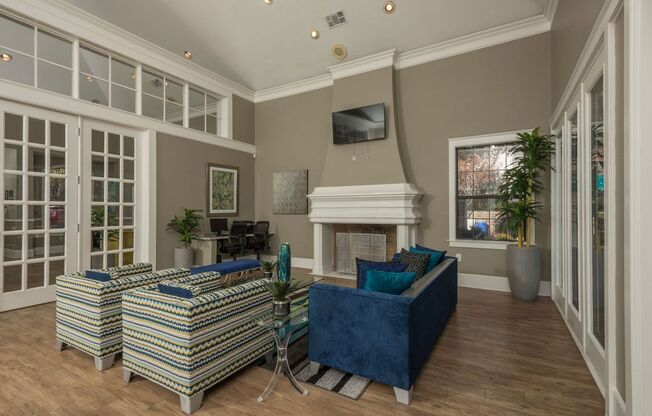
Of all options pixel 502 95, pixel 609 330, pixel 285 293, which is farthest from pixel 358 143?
pixel 609 330

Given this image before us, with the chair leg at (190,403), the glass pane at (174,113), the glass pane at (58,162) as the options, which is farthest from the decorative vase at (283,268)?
the glass pane at (174,113)

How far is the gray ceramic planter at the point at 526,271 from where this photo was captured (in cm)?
404

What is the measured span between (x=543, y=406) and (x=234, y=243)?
4987 millimetres

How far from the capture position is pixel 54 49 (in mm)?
4191

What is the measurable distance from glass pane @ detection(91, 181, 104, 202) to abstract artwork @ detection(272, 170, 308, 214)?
3109 mm

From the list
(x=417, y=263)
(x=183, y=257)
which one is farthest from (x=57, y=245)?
(x=417, y=263)

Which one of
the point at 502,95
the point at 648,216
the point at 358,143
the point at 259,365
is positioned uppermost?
the point at 502,95

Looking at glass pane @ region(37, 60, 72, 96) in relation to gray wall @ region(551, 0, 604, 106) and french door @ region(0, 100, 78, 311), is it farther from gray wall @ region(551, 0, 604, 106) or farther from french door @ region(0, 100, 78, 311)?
gray wall @ region(551, 0, 604, 106)

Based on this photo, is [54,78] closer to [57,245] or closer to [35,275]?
[57,245]

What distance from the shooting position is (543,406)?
1.93 metres

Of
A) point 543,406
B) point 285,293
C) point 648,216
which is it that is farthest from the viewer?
point 285,293

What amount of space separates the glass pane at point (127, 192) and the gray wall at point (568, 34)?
18.7ft

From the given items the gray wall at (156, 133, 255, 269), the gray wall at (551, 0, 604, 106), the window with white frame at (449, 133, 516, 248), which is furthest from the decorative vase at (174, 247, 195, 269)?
the gray wall at (551, 0, 604, 106)

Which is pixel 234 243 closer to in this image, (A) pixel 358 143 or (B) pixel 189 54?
(A) pixel 358 143
